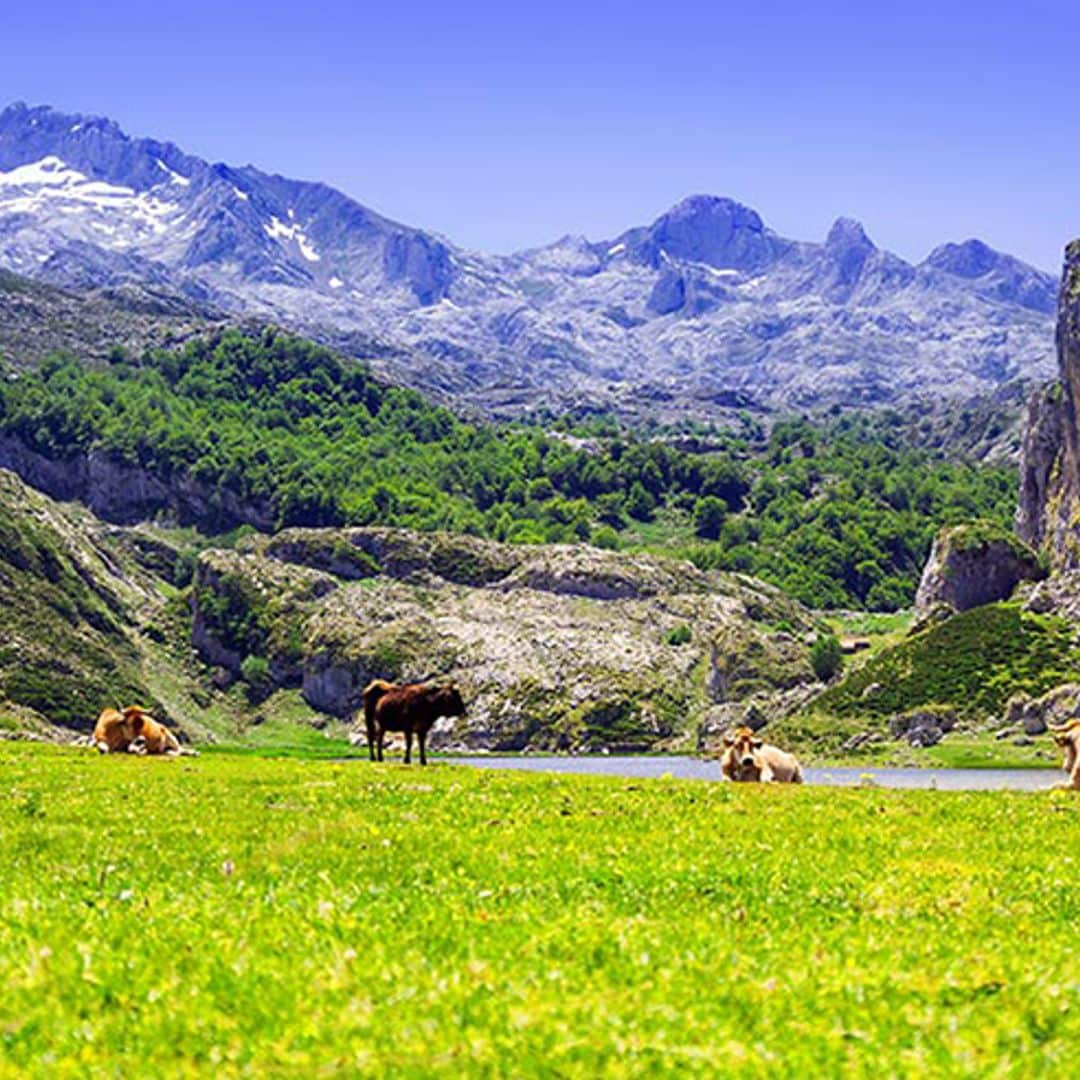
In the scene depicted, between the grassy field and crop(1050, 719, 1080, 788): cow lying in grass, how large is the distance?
630 inches

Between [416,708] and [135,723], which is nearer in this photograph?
[416,708]

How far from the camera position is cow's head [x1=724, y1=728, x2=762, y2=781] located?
49812mm

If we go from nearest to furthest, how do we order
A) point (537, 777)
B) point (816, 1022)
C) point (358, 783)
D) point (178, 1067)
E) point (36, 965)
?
point (178, 1067)
point (816, 1022)
point (36, 965)
point (358, 783)
point (537, 777)

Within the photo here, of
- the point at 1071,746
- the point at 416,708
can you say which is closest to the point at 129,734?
the point at 416,708

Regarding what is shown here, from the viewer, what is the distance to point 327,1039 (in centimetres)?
1250

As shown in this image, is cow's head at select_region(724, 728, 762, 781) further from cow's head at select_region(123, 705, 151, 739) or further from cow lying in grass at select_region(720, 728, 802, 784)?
cow's head at select_region(123, 705, 151, 739)

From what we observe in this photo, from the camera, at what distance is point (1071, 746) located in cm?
4581

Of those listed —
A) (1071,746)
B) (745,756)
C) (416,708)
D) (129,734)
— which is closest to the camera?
(1071,746)

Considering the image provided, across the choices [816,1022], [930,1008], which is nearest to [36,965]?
[816,1022]

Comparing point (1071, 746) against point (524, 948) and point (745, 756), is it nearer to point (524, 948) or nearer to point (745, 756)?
point (745, 756)

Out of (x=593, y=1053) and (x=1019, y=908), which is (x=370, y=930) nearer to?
(x=593, y=1053)

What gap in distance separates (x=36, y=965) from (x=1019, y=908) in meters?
13.1

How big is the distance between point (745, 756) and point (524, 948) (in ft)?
116

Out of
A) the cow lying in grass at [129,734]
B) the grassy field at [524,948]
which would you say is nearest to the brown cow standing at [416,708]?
the cow lying in grass at [129,734]
